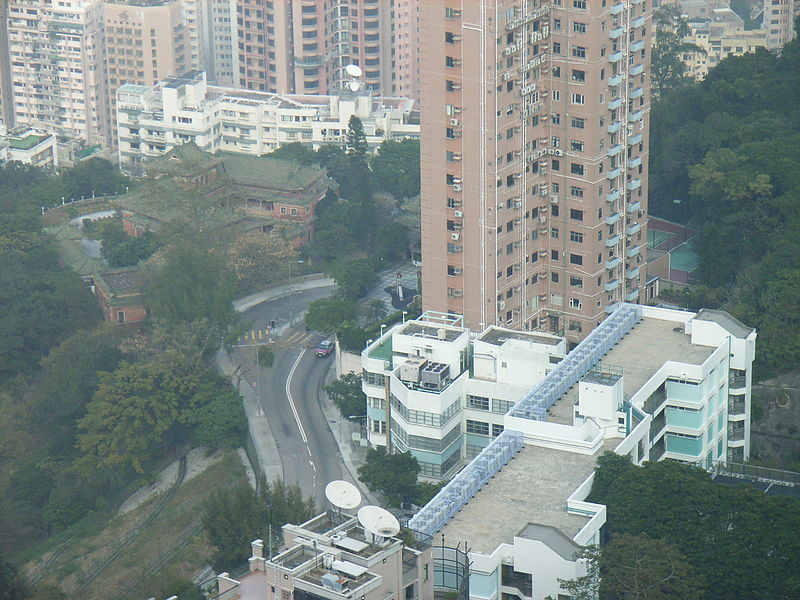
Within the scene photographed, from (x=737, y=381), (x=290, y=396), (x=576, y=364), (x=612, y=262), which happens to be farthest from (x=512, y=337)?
(x=290, y=396)

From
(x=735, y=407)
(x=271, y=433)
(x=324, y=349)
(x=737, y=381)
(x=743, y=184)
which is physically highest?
(x=743, y=184)

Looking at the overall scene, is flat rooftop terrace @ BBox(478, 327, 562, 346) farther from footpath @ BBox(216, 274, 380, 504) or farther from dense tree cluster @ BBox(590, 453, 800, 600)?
dense tree cluster @ BBox(590, 453, 800, 600)

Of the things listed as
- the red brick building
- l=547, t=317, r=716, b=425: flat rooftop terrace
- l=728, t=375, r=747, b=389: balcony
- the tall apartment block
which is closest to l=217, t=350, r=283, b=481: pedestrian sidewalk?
the red brick building

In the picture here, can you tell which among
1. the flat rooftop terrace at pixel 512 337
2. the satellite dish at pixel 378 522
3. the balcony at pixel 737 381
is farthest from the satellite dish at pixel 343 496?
the balcony at pixel 737 381

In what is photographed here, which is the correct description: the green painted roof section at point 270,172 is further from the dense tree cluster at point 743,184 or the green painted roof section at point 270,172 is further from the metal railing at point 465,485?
the metal railing at point 465,485

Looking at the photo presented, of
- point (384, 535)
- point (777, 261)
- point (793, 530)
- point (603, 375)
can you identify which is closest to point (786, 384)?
point (777, 261)

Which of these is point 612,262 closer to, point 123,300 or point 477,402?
point 477,402
